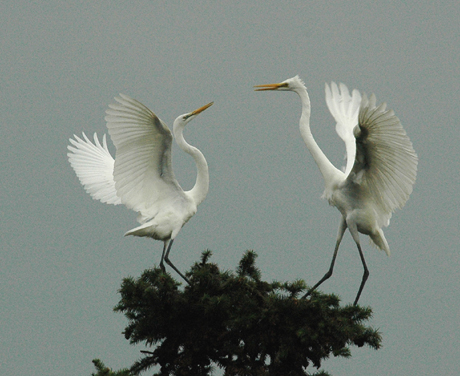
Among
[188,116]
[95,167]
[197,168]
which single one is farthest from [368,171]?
[95,167]

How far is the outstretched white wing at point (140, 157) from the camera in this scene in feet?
24.5

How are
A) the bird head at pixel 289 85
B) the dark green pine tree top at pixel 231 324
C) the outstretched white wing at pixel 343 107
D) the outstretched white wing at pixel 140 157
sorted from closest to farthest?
the dark green pine tree top at pixel 231 324 → the outstretched white wing at pixel 140 157 → the bird head at pixel 289 85 → the outstretched white wing at pixel 343 107

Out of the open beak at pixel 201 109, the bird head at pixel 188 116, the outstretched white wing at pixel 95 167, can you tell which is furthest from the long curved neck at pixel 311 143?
the outstretched white wing at pixel 95 167

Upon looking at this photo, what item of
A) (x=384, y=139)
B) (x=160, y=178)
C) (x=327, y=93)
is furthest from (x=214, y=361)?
(x=327, y=93)

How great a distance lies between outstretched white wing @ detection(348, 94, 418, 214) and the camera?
22.0 feet

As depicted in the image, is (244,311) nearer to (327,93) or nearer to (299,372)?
(299,372)

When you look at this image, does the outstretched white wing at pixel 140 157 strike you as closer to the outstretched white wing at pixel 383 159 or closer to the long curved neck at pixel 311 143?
the long curved neck at pixel 311 143

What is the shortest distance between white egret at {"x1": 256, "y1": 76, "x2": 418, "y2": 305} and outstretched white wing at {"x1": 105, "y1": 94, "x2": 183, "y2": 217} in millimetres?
1357

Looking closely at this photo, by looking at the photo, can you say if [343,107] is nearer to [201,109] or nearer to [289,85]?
[289,85]

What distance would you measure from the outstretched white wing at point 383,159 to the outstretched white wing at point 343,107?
1241mm

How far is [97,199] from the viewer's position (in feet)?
28.7

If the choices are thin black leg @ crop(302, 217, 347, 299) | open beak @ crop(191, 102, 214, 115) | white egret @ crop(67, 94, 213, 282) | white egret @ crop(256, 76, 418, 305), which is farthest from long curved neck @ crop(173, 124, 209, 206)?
thin black leg @ crop(302, 217, 347, 299)

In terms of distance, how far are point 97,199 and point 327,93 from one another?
2.98 m

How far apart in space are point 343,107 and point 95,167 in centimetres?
309
